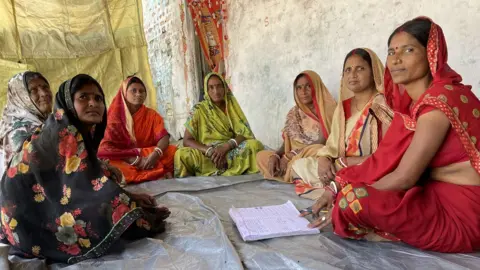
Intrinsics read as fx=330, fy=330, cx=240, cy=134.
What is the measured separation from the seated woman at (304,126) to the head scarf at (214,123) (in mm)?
588

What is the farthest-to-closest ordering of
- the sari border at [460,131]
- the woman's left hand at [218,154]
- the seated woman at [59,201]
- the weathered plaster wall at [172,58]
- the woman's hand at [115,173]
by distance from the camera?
the weathered plaster wall at [172,58], the woman's left hand at [218,154], the woman's hand at [115,173], the seated woman at [59,201], the sari border at [460,131]

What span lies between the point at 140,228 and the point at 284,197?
102 centimetres

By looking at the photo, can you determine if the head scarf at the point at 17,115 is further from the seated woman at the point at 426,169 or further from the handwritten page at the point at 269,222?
the seated woman at the point at 426,169

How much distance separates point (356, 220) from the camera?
1276 mm

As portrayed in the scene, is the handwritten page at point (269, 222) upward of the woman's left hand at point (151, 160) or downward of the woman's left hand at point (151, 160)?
downward

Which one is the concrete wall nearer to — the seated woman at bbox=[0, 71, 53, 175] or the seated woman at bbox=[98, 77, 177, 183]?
the seated woman at bbox=[98, 77, 177, 183]

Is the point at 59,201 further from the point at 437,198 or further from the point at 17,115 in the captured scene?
the point at 437,198

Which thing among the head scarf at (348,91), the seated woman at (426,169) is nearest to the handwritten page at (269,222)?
the seated woman at (426,169)

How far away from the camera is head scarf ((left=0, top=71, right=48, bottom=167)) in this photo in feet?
6.98

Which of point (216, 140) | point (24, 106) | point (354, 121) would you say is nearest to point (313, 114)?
point (354, 121)

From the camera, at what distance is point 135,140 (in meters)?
3.10

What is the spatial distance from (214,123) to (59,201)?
2025mm

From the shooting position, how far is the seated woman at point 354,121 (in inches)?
77.1

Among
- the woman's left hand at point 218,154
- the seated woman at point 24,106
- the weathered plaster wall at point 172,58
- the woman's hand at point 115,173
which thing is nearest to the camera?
the woman's hand at point 115,173
